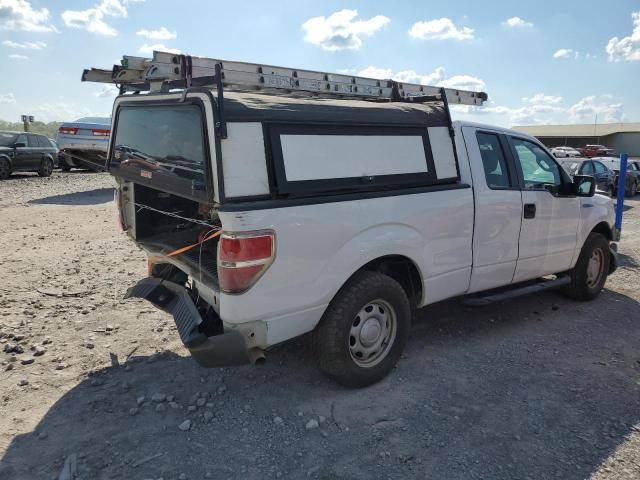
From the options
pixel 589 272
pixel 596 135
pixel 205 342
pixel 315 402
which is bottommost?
pixel 315 402

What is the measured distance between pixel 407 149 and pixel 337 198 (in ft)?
2.93

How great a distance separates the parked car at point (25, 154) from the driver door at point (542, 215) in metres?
16.7

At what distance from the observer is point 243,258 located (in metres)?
2.89

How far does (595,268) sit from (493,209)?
234 cm

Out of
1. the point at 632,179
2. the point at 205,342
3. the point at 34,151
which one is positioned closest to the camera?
the point at 205,342

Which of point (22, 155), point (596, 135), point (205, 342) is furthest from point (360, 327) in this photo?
point (596, 135)

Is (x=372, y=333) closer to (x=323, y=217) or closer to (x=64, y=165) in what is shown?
(x=323, y=217)

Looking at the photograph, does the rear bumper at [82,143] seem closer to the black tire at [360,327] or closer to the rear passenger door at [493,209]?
the rear passenger door at [493,209]

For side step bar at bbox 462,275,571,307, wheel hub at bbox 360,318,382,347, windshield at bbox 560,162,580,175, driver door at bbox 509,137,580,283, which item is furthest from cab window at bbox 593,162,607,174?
wheel hub at bbox 360,318,382,347

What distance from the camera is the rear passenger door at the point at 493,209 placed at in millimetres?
4305

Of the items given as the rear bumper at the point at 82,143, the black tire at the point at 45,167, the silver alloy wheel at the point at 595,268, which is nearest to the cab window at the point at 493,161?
the silver alloy wheel at the point at 595,268

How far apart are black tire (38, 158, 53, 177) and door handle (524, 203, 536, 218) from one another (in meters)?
17.1

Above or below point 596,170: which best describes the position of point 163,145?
above

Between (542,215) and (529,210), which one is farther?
(542,215)
